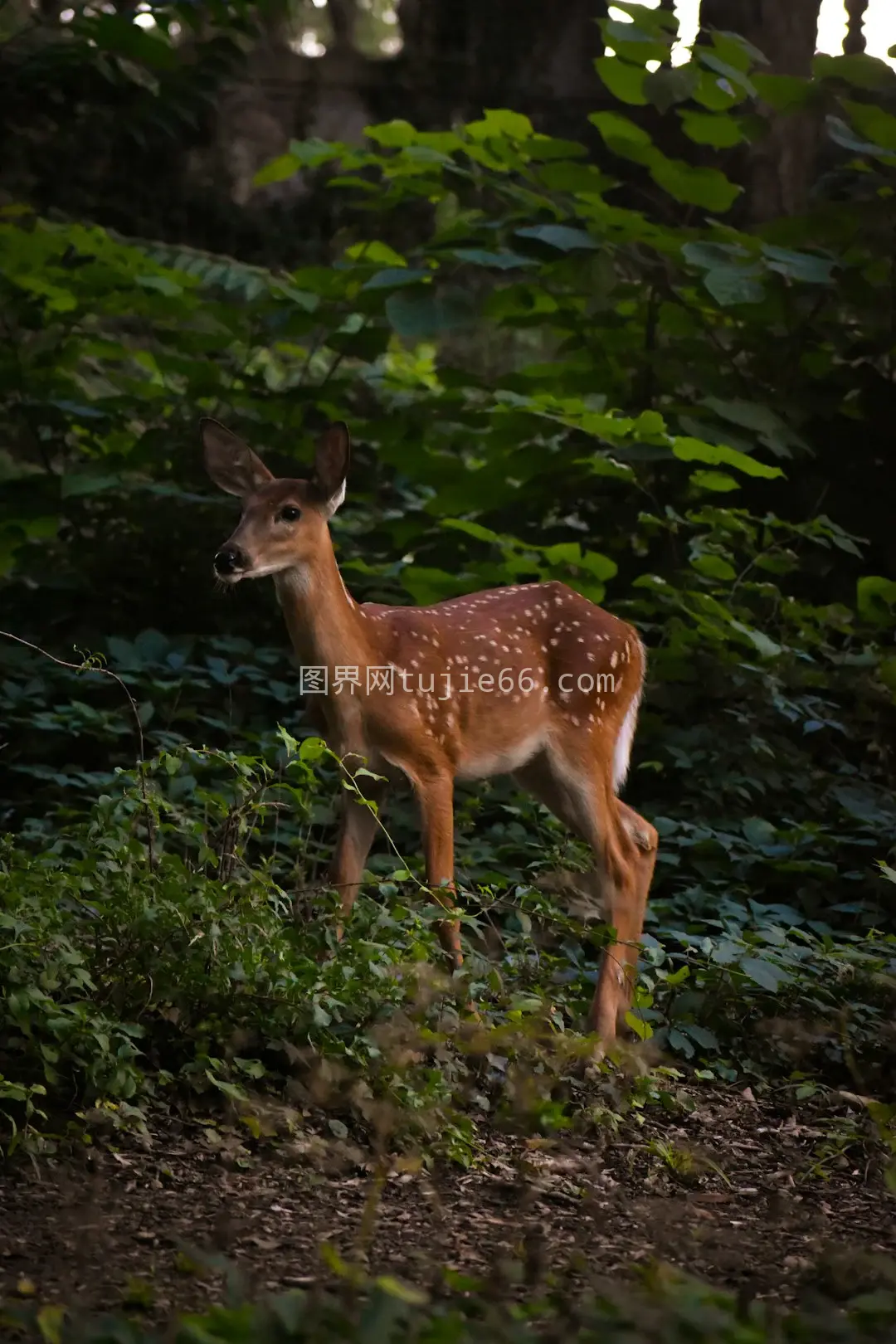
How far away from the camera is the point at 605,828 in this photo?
5512 mm

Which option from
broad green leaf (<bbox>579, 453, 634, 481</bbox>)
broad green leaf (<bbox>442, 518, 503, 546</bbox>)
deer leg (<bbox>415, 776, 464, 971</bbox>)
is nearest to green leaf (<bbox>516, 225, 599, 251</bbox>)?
broad green leaf (<bbox>579, 453, 634, 481</bbox>)

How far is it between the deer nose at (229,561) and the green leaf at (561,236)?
3.06 metres

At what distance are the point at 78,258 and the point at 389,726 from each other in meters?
5.50

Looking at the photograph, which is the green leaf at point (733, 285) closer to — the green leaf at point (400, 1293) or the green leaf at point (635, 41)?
the green leaf at point (635, 41)

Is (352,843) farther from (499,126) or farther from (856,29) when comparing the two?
(856,29)

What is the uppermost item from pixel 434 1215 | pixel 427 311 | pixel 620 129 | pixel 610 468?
pixel 620 129

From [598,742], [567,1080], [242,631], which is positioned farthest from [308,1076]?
[242,631]

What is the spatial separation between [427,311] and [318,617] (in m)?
2.71

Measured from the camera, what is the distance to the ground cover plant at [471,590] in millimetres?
4035

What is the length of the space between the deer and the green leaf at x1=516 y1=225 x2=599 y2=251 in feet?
7.38

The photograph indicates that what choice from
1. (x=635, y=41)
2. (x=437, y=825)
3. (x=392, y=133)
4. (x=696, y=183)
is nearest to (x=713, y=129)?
(x=696, y=183)

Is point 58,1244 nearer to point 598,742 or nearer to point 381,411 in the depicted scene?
point 598,742

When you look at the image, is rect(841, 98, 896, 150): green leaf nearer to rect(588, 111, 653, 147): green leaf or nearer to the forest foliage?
the forest foliage

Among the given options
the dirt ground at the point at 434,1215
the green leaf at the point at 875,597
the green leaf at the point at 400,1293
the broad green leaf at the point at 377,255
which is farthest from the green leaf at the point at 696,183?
the green leaf at the point at 400,1293
